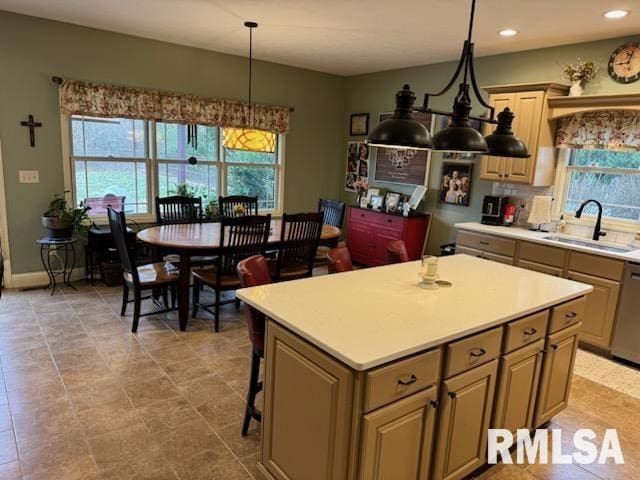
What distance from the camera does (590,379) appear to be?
3359 mm

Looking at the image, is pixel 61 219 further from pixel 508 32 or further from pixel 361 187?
pixel 508 32

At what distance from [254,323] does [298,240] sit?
1.93m

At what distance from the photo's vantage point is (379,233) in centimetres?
574

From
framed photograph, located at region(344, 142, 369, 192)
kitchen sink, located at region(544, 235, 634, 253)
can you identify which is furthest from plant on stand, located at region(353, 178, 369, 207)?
kitchen sink, located at region(544, 235, 634, 253)

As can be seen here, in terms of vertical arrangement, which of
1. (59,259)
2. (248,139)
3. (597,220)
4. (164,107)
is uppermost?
(164,107)

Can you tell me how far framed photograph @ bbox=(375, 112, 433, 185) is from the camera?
5.61 meters

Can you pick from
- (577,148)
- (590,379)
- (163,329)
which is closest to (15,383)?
(163,329)

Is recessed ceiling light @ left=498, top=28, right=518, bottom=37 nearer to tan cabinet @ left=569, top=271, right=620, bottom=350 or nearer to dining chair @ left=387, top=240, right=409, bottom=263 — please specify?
tan cabinet @ left=569, top=271, right=620, bottom=350

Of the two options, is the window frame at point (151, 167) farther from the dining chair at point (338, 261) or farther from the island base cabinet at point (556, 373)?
the island base cabinet at point (556, 373)

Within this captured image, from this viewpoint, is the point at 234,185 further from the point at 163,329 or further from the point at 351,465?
the point at 351,465

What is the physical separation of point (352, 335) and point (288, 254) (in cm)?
250

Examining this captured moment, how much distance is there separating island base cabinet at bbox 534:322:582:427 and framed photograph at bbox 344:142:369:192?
168 inches

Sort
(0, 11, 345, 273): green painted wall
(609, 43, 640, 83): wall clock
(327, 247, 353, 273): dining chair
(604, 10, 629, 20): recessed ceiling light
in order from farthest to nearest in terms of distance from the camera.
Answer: (0, 11, 345, 273): green painted wall, (609, 43, 640, 83): wall clock, (604, 10, 629, 20): recessed ceiling light, (327, 247, 353, 273): dining chair

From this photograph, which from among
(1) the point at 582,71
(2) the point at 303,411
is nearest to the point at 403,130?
(2) the point at 303,411
